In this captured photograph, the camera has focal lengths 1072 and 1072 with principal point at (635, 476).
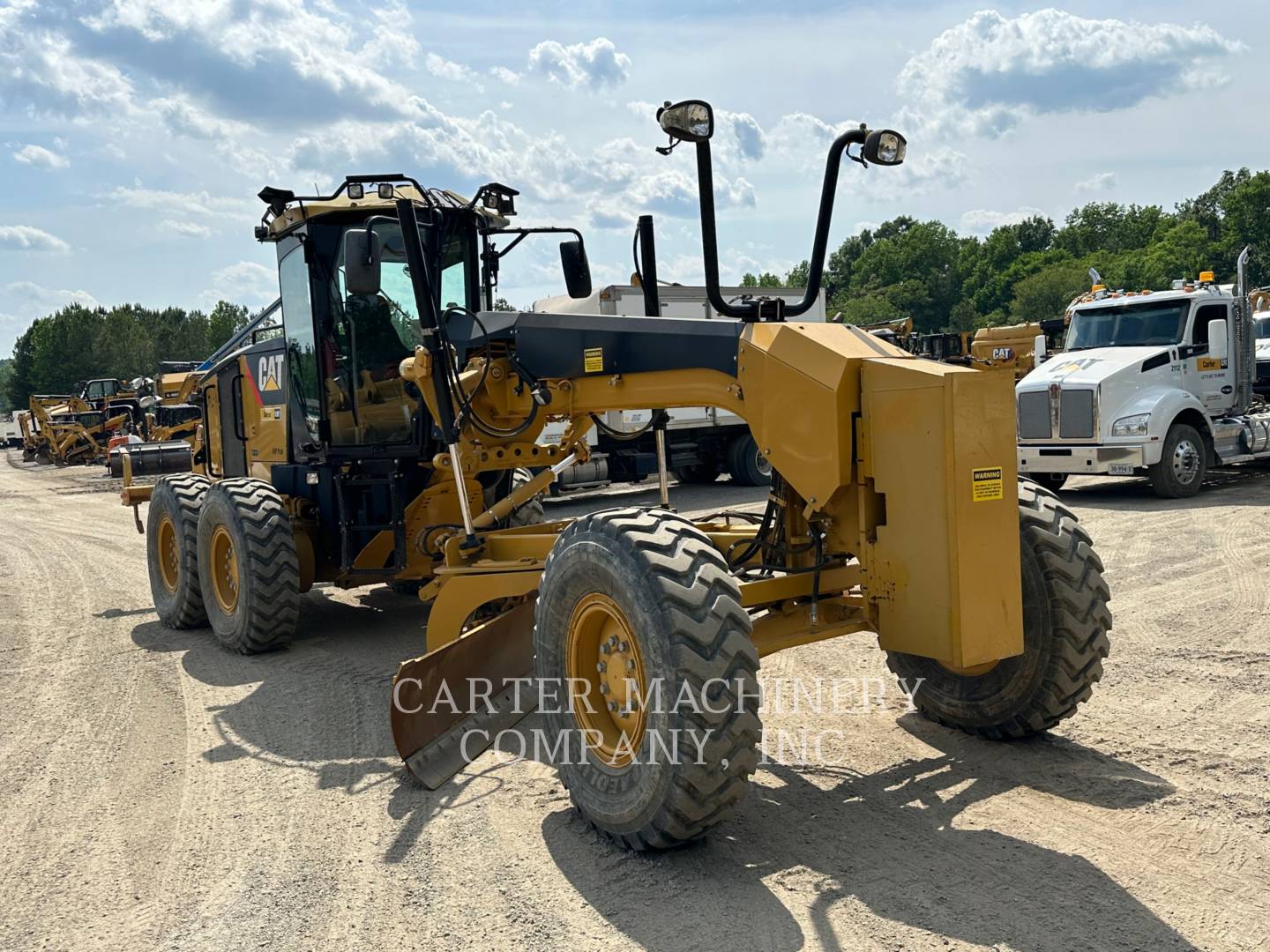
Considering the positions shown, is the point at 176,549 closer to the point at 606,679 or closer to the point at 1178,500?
the point at 606,679

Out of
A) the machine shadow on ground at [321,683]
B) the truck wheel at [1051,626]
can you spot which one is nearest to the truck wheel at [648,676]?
the machine shadow on ground at [321,683]

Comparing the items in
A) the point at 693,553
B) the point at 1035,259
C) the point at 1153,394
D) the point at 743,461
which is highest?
the point at 1035,259

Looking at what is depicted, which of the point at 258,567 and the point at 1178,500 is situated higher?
the point at 258,567

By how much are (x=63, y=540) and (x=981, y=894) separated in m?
14.9

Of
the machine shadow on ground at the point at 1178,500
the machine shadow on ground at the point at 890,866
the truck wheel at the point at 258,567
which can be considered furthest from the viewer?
the machine shadow on ground at the point at 1178,500

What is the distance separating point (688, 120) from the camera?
4.15 metres

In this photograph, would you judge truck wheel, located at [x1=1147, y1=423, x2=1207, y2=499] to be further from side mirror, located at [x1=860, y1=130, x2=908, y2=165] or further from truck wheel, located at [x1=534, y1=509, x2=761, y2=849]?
truck wheel, located at [x1=534, y1=509, x2=761, y2=849]

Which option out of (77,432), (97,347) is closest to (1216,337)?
(77,432)

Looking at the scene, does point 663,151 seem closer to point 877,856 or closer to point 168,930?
point 877,856

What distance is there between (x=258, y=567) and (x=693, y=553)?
14.6 feet

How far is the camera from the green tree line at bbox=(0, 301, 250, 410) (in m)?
77.9

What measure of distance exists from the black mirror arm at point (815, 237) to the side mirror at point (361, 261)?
220cm

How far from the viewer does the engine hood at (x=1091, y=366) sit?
1348 cm

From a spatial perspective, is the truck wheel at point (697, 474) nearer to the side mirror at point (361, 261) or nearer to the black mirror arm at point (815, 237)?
the side mirror at point (361, 261)
